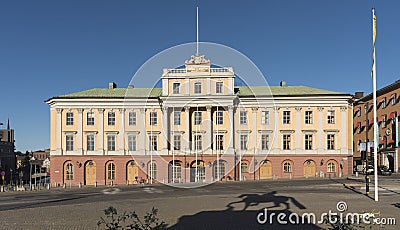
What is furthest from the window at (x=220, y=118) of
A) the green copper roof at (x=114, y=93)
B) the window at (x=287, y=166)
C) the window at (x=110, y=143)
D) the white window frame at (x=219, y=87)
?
the window at (x=110, y=143)

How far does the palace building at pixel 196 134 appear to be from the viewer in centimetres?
5441

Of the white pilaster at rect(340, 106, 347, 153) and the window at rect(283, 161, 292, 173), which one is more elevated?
the white pilaster at rect(340, 106, 347, 153)

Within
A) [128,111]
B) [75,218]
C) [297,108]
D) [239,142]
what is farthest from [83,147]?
[75,218]

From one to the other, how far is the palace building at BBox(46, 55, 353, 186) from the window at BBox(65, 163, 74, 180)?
0.45ft

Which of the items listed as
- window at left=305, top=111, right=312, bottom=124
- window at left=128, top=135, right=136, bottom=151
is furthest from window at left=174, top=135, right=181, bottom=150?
window at left=305, top=111, right=312, bottom=124

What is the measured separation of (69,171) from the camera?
5488 centimetres

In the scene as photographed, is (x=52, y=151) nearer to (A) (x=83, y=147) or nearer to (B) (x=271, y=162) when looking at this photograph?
(A) (x=83, y=147)

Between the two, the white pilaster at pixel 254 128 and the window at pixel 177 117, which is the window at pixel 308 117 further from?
the window at pixel 177 117

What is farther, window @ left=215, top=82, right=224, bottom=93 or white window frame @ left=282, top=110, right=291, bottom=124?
white window frame @ left=282, top=110, right=291, bottom=124

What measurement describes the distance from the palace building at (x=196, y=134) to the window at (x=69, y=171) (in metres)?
0.14

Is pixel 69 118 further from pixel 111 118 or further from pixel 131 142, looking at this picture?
pixel 131 142

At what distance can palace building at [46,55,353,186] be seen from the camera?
54.4 m

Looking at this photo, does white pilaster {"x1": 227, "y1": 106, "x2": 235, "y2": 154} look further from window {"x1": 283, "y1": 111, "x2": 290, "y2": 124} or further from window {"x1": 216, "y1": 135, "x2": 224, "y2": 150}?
window {"x1": 283, "y1": 111, "x2": 290, "y2": 124}

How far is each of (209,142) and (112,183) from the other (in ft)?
49.7
